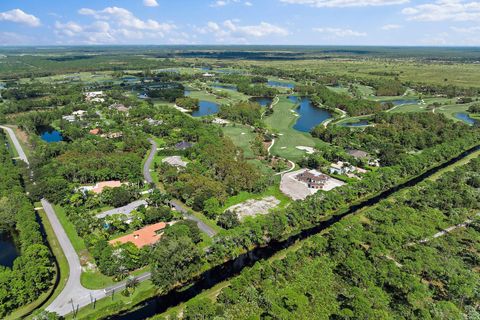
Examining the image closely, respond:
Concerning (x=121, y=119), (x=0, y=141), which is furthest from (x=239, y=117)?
(x=0, y=141)

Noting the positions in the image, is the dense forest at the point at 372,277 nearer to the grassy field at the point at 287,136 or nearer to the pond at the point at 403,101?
the grassy field at the point at 287,136

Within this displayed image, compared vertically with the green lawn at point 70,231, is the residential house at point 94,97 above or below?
above

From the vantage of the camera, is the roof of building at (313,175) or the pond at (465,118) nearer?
the roof of building at (313,175)

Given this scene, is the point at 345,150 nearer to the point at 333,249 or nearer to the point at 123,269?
the point at 333,249

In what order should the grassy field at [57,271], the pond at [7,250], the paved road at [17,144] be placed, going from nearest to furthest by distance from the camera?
the grassy field at [57,271], the pond at [7,250], the paved road at [17,144]

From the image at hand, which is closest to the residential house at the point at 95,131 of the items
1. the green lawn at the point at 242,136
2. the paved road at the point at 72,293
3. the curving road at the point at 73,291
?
the green lawn at the point at 242,136

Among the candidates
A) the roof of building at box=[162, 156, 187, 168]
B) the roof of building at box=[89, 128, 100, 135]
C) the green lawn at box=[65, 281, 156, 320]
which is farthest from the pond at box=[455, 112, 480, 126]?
the roof of building at box=[89, 128, 100, 135]
